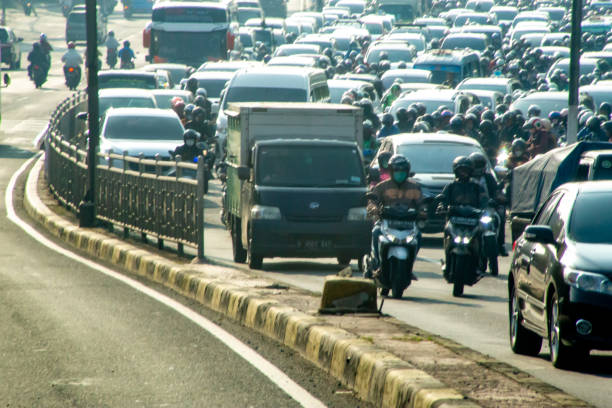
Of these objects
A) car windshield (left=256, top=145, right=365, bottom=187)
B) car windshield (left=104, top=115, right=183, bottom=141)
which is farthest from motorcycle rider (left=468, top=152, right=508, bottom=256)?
car windshield (left=104, top=115, right=183, bottom=141)

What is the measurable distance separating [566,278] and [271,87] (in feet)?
67.0

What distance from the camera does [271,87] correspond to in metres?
29.5

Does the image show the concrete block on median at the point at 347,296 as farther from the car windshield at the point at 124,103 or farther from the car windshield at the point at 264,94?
the car windshield at the point at 124,103

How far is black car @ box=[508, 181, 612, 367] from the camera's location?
9.29 m

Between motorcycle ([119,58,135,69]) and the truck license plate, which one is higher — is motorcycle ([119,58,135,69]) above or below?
below

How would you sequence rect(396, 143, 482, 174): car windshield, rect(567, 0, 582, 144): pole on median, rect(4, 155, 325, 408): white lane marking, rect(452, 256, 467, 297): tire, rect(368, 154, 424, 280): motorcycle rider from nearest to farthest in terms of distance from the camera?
rect(4, 155, 325, 408): white lane marking, rect(452, 256, 467, 297): tire, rect(368, 154, 424, 280): motorcycle rider, rect(396, 143, 482, 174): car windshield, rect(567, 0, 582, 144): pole on median

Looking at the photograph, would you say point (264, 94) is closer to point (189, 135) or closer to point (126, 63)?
point (189, 135)

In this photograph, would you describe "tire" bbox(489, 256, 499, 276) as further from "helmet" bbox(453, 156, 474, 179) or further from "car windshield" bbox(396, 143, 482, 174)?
"car windshield" bbox(396, 143, 482, 174)

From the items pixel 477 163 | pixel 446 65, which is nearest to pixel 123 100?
pixel 446 65

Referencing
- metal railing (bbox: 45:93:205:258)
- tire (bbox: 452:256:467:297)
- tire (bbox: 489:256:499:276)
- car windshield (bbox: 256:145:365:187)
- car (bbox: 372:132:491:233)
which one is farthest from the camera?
car (bbox: 372:132:491:233)

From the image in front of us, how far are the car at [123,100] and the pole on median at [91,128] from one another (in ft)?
30.5

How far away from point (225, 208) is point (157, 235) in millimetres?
2994

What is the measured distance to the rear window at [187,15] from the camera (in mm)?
44062

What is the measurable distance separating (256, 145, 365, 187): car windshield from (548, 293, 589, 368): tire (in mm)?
8266
